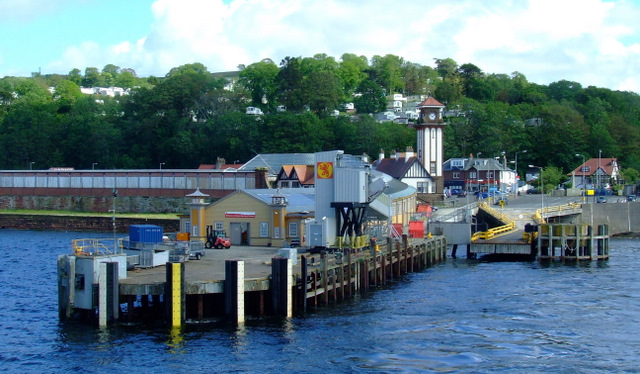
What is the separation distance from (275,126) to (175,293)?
326 feet

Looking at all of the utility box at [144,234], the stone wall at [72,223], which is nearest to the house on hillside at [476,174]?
the stone wall at [72,223]

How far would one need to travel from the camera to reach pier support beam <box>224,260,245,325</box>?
3729 cm

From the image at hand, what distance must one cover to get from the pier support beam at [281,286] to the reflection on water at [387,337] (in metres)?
0.69

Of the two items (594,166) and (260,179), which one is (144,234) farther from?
(594,166)

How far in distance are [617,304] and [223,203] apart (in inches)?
1053

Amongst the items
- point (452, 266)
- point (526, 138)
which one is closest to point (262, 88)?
point (526, 138)

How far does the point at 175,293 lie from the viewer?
3681cm

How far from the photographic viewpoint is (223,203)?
5756cm

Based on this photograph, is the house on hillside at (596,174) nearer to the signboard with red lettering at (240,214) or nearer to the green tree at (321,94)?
the green tree at (321,94)

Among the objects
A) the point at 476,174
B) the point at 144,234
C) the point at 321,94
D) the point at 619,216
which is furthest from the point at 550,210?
the point at 321,94

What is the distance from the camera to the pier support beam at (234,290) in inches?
1468

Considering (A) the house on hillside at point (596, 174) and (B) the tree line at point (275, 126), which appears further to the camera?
(B) the tree line at point (275, 126)

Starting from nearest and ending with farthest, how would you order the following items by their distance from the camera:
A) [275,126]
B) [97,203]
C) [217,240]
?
[217,240] → [97,203] → [275,126]

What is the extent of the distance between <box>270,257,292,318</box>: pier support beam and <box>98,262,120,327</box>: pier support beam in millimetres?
7256
